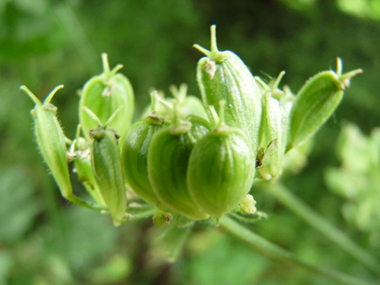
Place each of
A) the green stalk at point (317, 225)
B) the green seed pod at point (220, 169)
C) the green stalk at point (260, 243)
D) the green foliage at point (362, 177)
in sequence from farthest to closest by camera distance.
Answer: the green foliage at point (362, 177), the green stalk at point (317, 225), the green stalk at point (260, 243), the green seed pod at point (220, 169)

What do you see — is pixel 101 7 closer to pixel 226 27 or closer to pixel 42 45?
pixel 226 27

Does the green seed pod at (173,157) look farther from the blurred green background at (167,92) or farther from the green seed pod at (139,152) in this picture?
the blurred green background at (167,92)

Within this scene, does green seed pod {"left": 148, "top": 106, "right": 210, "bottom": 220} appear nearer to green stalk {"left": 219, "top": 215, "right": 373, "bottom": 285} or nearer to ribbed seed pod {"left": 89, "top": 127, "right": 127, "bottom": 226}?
ribbed seed pod {"left": 89, "top": 127, "right": 127, "bottom": 226}

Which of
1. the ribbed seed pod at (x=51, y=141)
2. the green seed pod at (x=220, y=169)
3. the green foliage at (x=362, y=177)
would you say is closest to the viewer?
the green seed pod at (x=220, y=169)

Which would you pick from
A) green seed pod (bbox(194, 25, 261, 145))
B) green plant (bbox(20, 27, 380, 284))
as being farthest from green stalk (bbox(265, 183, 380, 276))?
green seed pod (bbox(194, 25, 261, 145))

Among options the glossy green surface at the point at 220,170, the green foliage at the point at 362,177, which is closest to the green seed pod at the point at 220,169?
the glossy green surface at the point at 220,170

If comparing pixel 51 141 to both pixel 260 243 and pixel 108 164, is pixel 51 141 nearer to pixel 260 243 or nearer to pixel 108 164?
pixel 108 164

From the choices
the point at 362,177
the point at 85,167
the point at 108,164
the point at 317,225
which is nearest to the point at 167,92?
the point at 362,177
